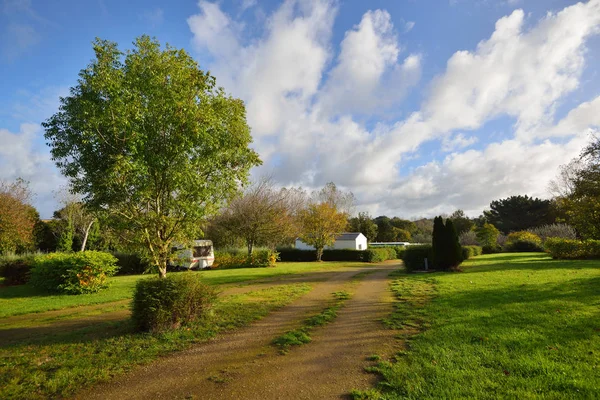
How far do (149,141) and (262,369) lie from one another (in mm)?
4965

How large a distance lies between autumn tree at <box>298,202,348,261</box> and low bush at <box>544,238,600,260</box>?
678 inches

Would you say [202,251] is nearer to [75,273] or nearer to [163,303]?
[75,273]

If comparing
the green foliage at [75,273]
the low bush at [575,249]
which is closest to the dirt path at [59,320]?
the green foliage at [75,273]

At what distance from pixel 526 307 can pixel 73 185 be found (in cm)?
1049

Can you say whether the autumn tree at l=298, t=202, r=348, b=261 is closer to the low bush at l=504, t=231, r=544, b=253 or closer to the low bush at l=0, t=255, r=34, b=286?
the low bush at l=504, t=231, r=544, b=253

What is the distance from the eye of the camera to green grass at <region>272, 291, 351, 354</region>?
18.7 ft

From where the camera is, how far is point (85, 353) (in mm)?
5469

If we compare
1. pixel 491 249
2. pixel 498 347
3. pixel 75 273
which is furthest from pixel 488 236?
pixel 75 273

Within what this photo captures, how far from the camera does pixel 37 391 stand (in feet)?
13.6

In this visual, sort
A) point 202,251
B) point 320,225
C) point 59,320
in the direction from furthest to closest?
point 320,225 < point 202,251 < point 59,320

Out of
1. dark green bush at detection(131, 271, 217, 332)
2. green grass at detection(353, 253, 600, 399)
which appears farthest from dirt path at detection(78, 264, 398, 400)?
dark green bush at detection(131, 271, 217, 332)

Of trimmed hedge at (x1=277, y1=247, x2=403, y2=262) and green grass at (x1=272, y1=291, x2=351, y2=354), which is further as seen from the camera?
trimmed hedge at (x1=277, y1=247, x2=403, y2=262)

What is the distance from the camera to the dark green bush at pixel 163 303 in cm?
644

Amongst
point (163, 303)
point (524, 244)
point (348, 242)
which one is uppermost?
point (348, 242)
